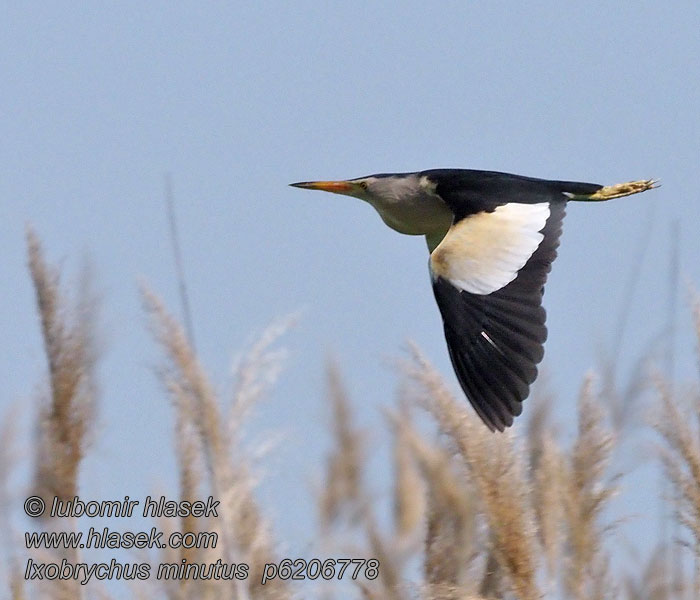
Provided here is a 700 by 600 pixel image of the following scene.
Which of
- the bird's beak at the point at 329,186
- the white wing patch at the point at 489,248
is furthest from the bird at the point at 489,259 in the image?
the bird's beak at the point at 329,186

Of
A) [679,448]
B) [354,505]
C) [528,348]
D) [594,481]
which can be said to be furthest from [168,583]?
[528,348]

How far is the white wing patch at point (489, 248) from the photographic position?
309cm

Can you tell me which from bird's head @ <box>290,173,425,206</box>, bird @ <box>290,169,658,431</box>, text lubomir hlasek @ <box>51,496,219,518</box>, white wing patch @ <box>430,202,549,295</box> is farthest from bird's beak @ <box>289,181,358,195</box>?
text lubomir hlasek @ <box>51,496,219,518</box>

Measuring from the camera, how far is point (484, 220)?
11.3 feet

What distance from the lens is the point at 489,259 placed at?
10.4ft

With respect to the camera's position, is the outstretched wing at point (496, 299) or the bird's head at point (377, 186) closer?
the outstretched wing at point (496, 299)

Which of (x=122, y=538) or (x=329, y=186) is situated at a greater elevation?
(x=329, y=186)

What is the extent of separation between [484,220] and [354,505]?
150 cm

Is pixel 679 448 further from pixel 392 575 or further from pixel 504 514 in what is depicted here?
pixel 392 575

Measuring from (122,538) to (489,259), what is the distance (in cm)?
126

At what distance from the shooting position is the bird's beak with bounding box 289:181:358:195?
14.1 feet

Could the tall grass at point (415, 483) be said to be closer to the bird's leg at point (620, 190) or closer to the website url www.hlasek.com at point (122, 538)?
the website url www.hlasek.com at point (122, 538)

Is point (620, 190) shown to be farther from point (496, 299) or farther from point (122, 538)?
point (122, 538)

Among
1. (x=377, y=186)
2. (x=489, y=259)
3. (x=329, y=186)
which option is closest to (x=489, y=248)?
(x=489, y=259)
